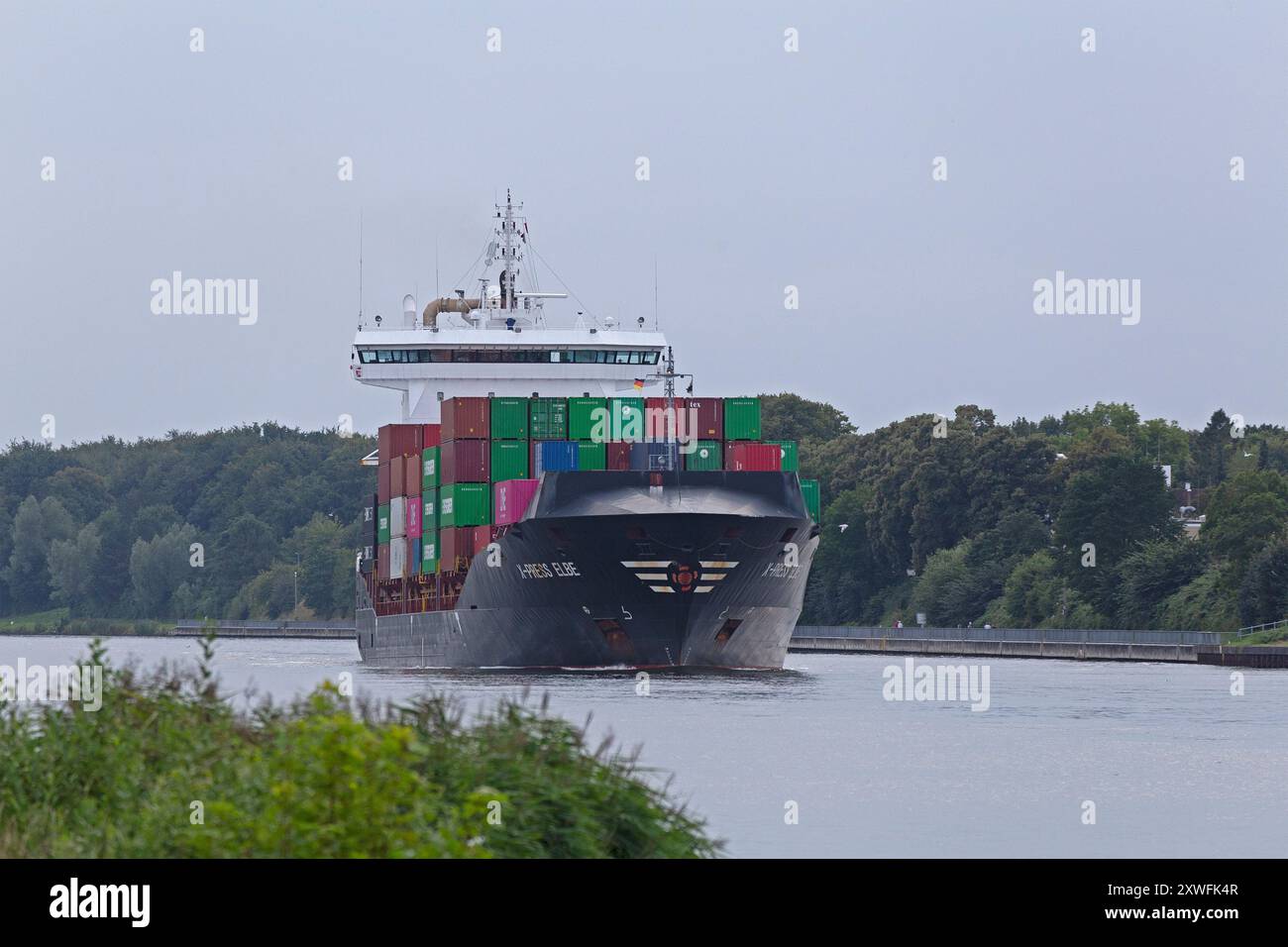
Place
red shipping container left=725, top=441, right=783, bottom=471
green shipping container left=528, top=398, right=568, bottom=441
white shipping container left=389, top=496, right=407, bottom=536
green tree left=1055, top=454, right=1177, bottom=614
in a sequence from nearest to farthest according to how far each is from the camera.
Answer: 1. red shipping container left=725, top=441, right=783, bottom=471
2. green shipping container left=528, top=398, right=568, bottom=441
3. white shipping container left=389, top=496, right=407, bottom=536
4. green tree left=1055, top=454, right=1177, bottom=614

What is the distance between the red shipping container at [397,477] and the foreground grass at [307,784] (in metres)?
50.4

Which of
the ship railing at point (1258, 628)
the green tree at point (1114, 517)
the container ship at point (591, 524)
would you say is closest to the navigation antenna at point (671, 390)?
the container ship at point (591, 524)

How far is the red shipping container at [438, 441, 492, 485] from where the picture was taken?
6316 centimetres

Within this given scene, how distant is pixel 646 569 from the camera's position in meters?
54.8

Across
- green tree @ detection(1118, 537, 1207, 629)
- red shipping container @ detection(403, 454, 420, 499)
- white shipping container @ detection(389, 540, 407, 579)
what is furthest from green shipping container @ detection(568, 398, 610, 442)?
green tree @ detection(1118, 537, 1207, 629)

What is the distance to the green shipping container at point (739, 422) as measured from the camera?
62.3m

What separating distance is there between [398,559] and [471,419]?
1252 centimetres

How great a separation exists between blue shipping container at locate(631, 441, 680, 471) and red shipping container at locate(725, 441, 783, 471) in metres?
3.66

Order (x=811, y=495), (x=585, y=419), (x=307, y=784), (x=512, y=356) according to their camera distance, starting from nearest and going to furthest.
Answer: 1. (x=307, y=784)
2. (x=585, y=419)
3. (x=811, y=495)
4. (x=512, y=356)

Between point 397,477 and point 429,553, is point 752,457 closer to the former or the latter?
point 429,553

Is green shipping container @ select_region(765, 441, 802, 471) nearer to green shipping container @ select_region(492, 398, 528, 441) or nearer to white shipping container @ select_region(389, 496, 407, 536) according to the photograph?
green shipping container @ select_region(492, 398, 528, 441)

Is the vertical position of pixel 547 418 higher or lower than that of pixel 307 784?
higher

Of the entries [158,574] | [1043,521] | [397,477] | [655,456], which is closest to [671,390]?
[655,456]
